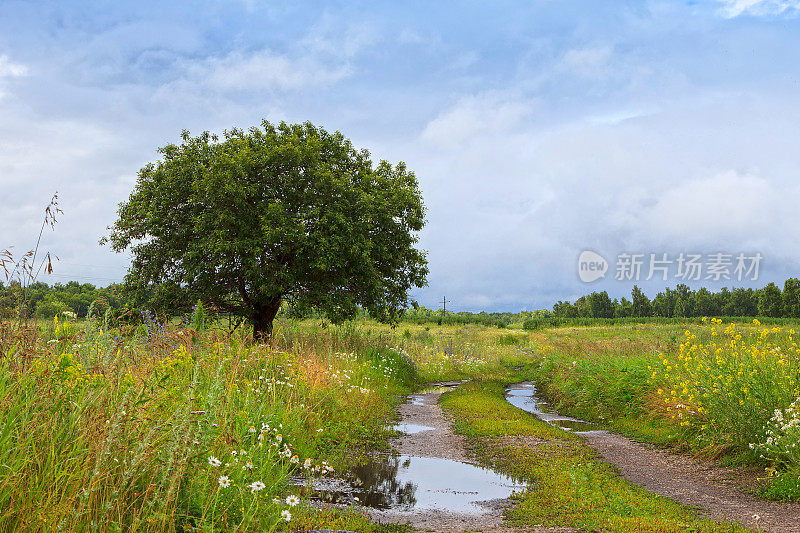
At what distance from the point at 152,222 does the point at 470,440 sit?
50.9ft

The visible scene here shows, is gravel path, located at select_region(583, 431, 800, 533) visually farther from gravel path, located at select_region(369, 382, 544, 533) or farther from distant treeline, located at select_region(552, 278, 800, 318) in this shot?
distant treeline, located at select_region(552, 278, 800, 318)

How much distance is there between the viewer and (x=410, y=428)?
11.8 m

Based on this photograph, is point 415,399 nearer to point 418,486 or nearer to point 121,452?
point 418,486

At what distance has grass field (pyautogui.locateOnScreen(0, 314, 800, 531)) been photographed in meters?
4.03

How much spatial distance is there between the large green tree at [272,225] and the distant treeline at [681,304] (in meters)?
88.1

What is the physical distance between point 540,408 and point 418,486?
31.4ft

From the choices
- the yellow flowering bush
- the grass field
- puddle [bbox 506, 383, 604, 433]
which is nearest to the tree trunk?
the grass field

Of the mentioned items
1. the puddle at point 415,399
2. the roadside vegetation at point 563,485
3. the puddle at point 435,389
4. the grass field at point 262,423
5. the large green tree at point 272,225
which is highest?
the large green tree at point 272,225

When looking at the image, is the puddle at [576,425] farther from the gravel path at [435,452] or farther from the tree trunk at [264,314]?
the tree trunk at [264,314]

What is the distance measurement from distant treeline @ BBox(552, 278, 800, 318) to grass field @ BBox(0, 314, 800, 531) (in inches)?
3627

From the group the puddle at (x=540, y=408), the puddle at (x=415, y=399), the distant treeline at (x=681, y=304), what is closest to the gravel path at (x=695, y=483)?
the puddle at (x=540, y=408)

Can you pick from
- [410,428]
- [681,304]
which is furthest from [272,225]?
[681,304]

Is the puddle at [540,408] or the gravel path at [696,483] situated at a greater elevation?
the gravel path at [696,483]

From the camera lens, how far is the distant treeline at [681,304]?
96.2 metres
